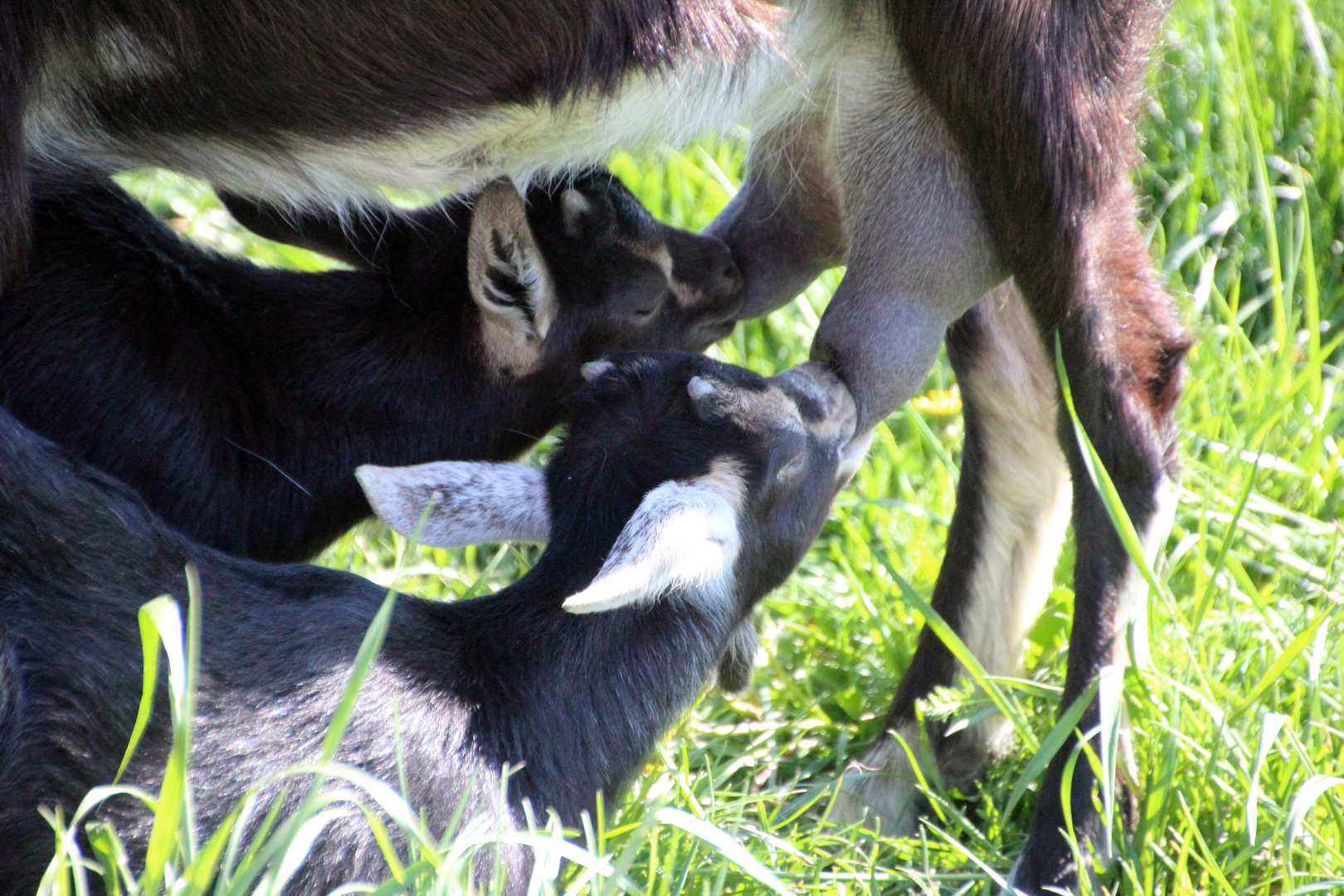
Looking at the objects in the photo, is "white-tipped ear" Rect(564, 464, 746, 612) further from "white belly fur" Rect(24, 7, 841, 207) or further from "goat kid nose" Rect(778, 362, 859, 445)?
"white belly fur" Rect(24, 7, 841, 207)

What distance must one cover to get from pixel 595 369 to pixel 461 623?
23.7 inches

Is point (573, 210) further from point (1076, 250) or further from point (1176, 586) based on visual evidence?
point (1176, 586)

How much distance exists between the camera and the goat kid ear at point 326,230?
3604mm

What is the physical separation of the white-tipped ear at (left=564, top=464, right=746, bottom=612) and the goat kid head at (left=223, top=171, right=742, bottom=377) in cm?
66

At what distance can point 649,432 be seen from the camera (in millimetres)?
3102

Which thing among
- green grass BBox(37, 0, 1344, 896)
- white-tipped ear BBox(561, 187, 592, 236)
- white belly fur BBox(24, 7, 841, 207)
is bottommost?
green grass BBox(37, 0, 1344, 896)

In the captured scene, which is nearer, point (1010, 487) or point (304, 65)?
point (304, 65)

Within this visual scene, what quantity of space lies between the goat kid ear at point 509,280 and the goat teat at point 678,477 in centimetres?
30

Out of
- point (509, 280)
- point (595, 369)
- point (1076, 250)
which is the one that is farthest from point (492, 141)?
point (1076, 250)

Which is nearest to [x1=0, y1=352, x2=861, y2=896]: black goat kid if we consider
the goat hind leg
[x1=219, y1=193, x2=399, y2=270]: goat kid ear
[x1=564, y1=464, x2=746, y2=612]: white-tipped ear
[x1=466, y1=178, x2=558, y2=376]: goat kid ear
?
[x1=564, y1=464, x2=746, y2=612]: white-tipped ear

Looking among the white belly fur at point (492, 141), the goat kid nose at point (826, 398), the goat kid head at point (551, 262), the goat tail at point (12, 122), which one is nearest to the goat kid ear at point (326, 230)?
the goat kid head at point (551, 262)

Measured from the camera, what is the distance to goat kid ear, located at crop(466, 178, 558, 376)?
3.38 metres

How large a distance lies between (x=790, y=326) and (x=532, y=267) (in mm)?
1440

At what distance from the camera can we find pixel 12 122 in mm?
2729
